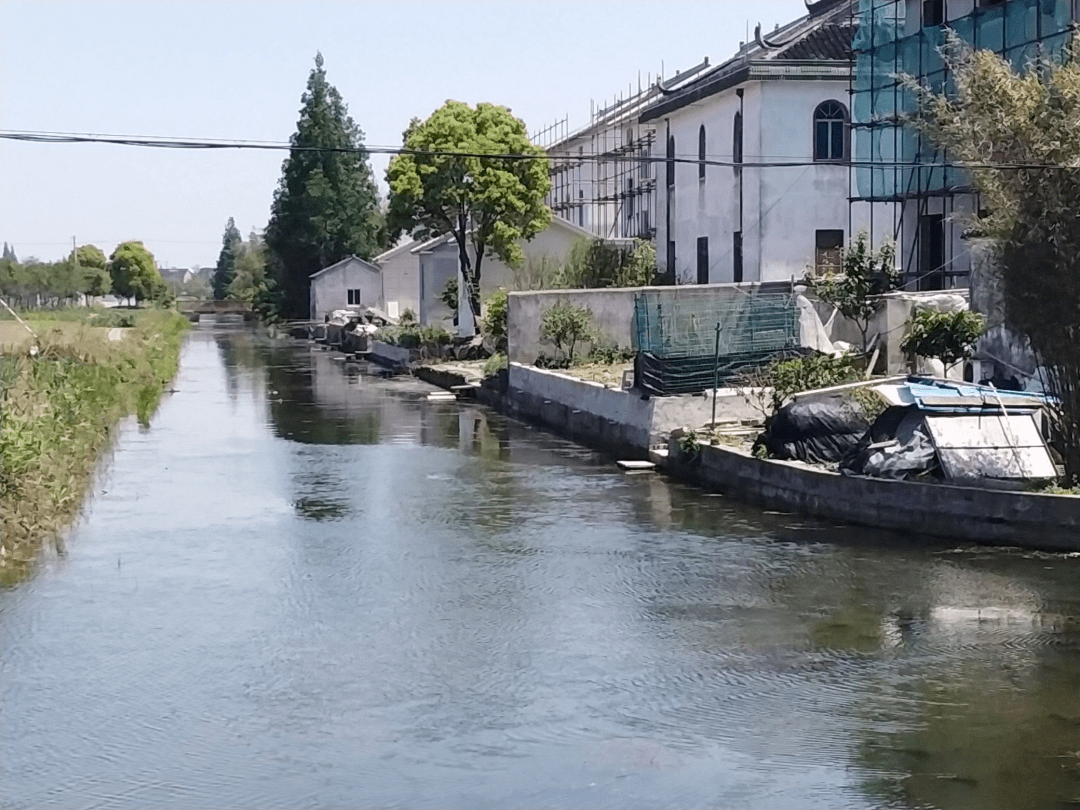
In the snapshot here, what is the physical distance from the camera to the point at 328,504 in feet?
64.5

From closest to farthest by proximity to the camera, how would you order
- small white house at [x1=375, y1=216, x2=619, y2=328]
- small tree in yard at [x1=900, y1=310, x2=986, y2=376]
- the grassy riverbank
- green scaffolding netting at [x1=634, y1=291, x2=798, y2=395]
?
the grassy riverbank, small tree in yard at [x1=900, y1=310, x2=986, y2=376], green scaffolding netting at [x1=634, y1=291, x2=798, y2=395], small white house at [x1=375, y1=216, x2=619, y2=328]

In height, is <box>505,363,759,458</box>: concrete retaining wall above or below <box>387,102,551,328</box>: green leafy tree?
below

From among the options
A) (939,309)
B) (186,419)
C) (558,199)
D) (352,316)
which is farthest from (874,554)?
(558,199)

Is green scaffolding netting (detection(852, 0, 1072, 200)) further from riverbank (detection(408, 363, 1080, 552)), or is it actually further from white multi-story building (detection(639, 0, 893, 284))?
riverbank (detection(408, 363, 1080, 552))

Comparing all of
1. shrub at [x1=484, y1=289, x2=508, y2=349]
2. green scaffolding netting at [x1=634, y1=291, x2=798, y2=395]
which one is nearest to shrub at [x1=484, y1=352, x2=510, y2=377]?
shrub at [x1=484, y1=289, x2=508, y2=349]

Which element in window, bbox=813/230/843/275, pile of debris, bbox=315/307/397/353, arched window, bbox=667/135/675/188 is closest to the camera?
window, bbox=813/230/843/275

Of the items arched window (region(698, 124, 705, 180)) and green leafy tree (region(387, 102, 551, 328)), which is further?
green leafy tree (region(387, 102, 551, 328))

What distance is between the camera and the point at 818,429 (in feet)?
61.3

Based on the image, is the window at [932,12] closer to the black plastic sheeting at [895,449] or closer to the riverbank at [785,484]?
the riverbank at [785,484]

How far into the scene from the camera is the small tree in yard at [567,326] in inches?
1224

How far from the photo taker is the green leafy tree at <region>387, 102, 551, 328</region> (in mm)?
47281

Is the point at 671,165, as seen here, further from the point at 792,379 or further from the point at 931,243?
the point at 792,379

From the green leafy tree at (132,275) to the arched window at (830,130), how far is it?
100 meters

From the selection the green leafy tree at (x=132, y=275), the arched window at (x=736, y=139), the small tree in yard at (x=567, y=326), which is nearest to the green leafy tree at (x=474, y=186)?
the arched window at (x=736, y=139)
